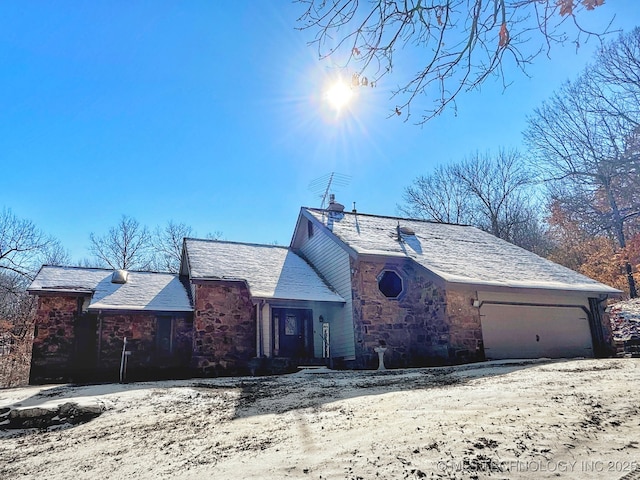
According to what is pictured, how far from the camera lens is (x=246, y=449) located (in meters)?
3.85

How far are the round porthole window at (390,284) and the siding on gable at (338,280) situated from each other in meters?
1.07

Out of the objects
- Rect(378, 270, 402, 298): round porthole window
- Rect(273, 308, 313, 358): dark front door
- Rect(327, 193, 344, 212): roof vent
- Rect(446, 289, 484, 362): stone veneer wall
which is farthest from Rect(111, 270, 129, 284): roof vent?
Rect(446, 289, 484, 362): stone veneer wall

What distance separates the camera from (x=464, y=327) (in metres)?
11.4

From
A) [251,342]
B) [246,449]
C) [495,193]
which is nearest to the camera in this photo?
[246,449]

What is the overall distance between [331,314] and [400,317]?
224 cm

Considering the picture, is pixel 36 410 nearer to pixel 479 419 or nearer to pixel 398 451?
pixel 398 451

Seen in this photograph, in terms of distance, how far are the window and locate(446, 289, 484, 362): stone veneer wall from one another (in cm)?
827

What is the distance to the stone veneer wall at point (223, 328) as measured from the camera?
41.0ft

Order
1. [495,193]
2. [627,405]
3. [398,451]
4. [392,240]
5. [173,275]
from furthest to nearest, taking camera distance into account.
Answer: [495,193] → [173,275] → [392,240] → [627,405] → [398,451]

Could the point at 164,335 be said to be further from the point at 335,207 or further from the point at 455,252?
the point at 455,252

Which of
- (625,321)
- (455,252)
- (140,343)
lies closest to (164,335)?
(140,343)

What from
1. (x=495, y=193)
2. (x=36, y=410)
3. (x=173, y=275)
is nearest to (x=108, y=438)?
(x=36, y=410)

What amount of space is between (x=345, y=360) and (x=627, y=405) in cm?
848

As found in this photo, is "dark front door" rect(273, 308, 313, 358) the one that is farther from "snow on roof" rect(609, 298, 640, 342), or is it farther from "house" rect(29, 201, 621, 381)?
"snow on roof" rect(609, 298, 640, 342)
